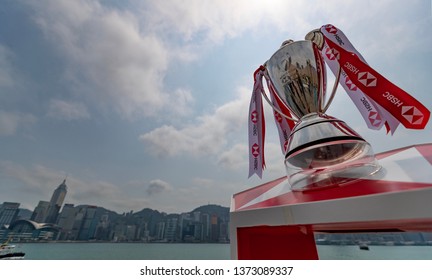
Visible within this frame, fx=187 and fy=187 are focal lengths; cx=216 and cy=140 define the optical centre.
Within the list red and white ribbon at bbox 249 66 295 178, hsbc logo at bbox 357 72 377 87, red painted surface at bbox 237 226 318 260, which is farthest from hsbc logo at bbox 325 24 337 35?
red painted surface at bbox 237 226 318 260

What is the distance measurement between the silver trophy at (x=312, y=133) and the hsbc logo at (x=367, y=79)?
0.63ft

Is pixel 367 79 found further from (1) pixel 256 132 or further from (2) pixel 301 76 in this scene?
(1) pixel 256 132

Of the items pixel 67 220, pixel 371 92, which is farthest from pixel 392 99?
pixel 67 220

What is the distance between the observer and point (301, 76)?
132cm

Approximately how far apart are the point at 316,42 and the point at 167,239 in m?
45.6

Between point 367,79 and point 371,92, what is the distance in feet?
0.31

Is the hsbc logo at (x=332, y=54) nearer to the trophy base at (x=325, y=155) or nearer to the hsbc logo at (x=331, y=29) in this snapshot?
the hsbc logo at (x=331, y=29)

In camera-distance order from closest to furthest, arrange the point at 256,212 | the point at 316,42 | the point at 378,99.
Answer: the point at 256,212 → the point at 378,99 → the point at 316,42

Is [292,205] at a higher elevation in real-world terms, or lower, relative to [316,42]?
lower

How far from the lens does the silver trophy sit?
1.01 m
